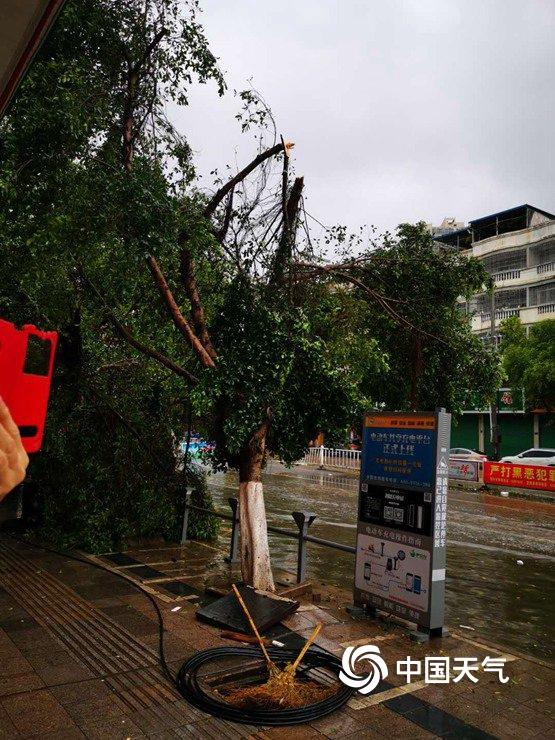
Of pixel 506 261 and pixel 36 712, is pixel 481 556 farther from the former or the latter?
pixel 506 261

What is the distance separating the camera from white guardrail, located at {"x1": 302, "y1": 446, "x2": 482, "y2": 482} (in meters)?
26.4

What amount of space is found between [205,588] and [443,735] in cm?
443

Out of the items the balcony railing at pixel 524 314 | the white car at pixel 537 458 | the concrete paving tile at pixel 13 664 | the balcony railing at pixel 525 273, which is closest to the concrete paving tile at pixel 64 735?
the concrete paving tile at pixel 13 664

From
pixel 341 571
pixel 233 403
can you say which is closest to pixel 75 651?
pixel 233 403

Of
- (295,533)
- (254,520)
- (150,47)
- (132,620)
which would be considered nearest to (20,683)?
(132,620)

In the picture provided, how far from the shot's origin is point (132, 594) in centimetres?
749

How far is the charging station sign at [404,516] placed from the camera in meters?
6.41

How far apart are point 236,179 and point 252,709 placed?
21.8ft

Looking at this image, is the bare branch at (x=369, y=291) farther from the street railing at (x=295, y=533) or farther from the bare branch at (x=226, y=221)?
the street railing at (x=295, y=533)

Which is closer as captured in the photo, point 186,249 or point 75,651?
point 75,651

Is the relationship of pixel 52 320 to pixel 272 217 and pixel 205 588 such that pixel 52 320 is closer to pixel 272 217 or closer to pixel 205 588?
pixel 272 217

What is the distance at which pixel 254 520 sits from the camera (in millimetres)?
7723

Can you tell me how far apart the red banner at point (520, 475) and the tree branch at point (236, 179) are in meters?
20.1

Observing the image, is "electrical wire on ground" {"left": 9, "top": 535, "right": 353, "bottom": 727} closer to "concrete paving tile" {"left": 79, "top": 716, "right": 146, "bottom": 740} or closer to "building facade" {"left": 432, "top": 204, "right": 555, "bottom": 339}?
"concrete paving tile" {"left": 79, "top": 716, "right": 146, "bottom": 740}
